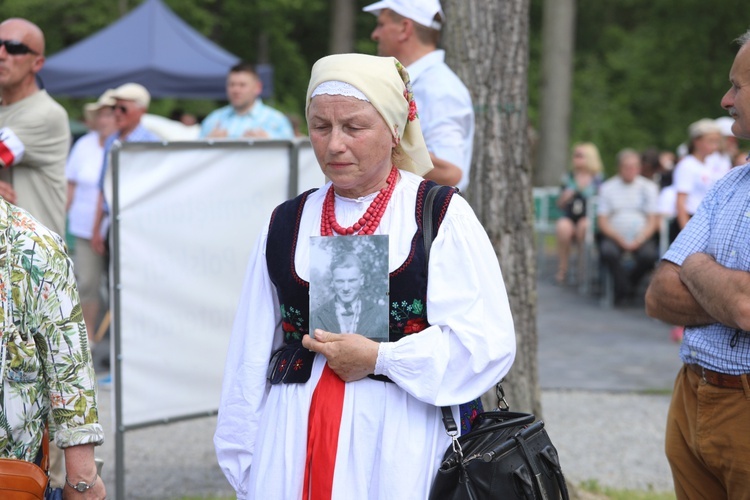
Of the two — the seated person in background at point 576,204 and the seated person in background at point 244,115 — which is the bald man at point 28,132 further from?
the seated person in background at point 576,204

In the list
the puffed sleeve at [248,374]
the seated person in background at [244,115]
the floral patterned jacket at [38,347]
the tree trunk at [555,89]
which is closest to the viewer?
the floral patterned jacket at [38,347]

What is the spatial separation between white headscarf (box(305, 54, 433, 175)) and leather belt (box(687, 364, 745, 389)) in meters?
1.09

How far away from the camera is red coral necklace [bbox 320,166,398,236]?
9.68ft

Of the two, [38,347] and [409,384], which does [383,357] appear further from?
[38,347]

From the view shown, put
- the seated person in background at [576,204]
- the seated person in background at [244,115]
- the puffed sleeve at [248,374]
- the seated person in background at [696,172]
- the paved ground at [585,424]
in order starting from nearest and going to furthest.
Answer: the puffed sleeve at [248,374] → the paved ground at [585,424] → the seated person in background at [244,115] → the seated person in background at [696,172] → the seated person in background at [576,204]

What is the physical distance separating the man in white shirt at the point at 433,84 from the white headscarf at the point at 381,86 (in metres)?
1.62

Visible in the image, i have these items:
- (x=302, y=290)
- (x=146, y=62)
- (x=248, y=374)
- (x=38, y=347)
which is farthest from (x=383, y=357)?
(x=146, y=62)

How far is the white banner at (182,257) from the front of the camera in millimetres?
5160

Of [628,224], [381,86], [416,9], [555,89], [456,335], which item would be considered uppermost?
[416,9]

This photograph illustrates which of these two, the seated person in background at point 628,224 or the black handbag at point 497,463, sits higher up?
the black handbag at point 497,463

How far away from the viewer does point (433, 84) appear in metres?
4.88

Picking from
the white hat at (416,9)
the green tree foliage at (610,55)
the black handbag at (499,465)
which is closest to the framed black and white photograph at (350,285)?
the black handbag at (499,465)

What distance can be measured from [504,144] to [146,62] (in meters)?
11.0

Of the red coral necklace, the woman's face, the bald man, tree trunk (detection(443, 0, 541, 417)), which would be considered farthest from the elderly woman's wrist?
the bald man
